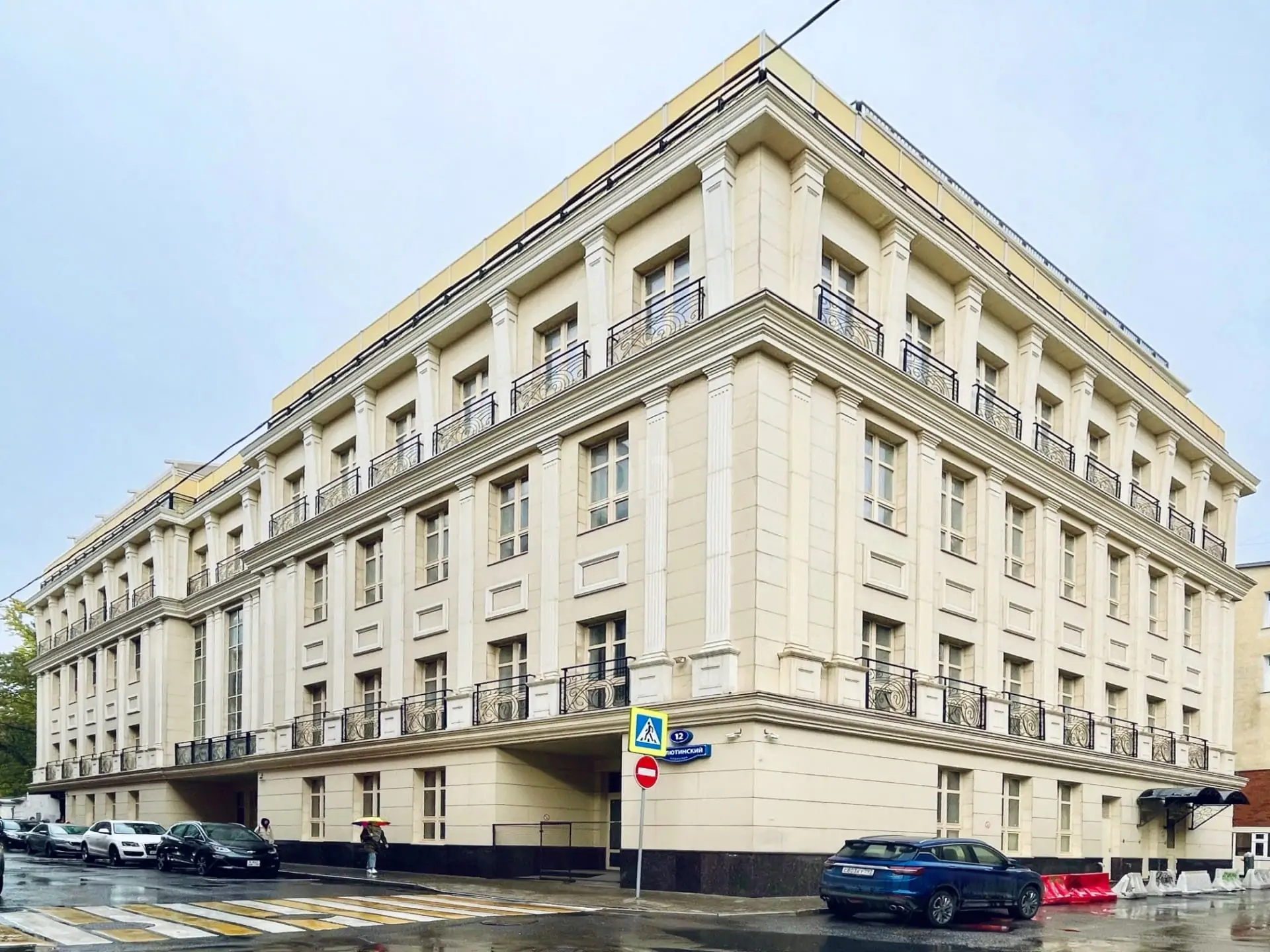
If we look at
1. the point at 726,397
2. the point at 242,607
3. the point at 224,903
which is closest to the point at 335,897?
the point at 224,903

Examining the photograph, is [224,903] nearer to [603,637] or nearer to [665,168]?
[603,637]

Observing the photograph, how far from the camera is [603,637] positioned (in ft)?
85.1

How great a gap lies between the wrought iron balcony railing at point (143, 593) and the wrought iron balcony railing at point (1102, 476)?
124 feet

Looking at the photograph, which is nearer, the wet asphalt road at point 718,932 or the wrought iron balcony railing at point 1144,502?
the wet asphalt road at point 718,932

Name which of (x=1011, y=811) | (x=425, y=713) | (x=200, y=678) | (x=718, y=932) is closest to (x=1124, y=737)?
(x=1011, y=811)

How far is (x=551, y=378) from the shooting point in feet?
93.5

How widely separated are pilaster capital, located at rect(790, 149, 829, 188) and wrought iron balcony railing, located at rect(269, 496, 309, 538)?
2099cm

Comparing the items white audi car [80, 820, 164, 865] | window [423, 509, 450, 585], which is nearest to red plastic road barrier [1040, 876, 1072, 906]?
window [423, 509, 450, 585]

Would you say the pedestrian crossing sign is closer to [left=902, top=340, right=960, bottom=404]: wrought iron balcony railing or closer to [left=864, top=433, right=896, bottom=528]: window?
[left=864, top=433, right=896, bottom=528]: window

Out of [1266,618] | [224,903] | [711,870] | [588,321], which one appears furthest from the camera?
[1266,618]

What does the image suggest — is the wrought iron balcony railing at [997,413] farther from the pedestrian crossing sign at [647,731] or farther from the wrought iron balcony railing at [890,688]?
the pedestrian crossing sign at [647,731]

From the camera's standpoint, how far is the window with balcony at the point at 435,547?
104 ft

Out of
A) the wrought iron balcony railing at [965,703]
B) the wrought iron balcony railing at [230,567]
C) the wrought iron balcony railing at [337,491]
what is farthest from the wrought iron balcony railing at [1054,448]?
the wrought iron balcony railing at [230,567]

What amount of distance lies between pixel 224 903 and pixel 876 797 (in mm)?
11973
